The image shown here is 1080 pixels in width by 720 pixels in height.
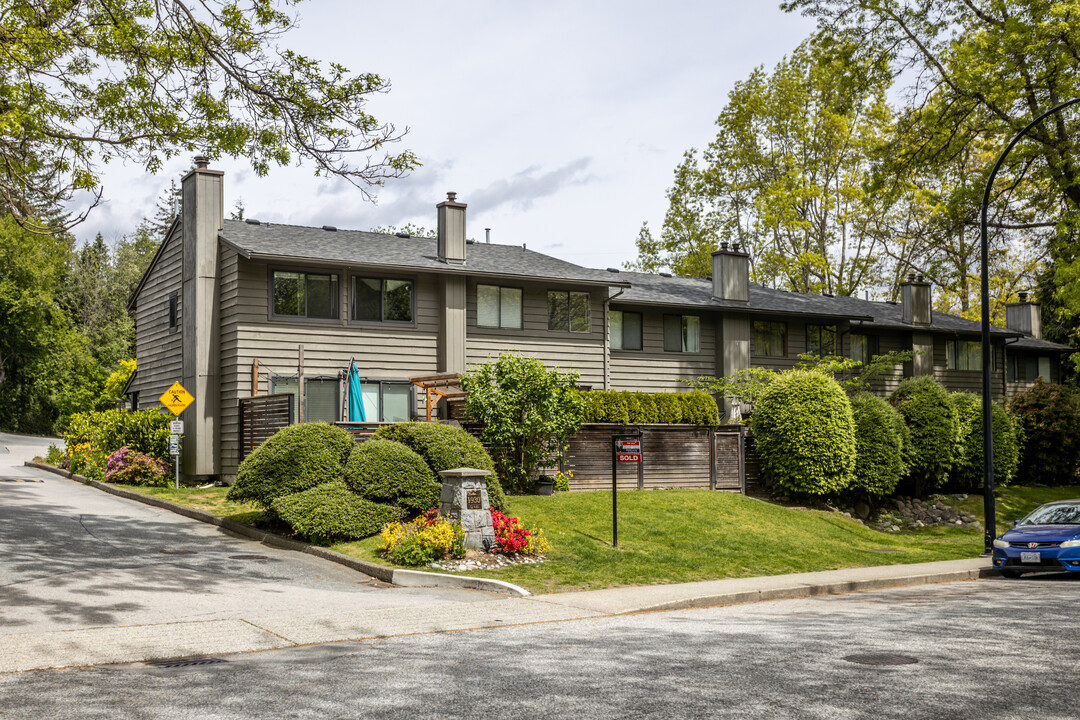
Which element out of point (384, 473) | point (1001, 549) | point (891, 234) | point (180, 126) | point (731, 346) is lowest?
point (1001, 549)

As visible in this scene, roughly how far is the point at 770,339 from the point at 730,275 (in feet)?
9.60

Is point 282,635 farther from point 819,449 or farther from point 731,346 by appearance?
point 731,346

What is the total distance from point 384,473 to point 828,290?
116 feet

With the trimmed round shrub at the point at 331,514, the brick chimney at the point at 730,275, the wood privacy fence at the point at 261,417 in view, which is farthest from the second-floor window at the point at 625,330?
the trimmed round shrub at the point at 331,514

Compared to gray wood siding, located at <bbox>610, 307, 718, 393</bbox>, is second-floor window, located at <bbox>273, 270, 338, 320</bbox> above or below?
above

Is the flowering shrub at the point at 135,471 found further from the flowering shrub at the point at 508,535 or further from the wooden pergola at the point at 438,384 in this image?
the flowering shrub at the point at 508,535

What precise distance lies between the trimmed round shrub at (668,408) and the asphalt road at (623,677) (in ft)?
48.0

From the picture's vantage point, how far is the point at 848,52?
28797 millimetres

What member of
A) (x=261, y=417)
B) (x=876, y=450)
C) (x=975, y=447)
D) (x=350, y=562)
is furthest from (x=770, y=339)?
(x=350, y=562)

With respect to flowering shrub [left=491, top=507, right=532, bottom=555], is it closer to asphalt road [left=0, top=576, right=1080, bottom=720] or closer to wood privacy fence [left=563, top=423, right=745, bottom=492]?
asphalt road [left=0, top=576, right=1080, bottom=720]

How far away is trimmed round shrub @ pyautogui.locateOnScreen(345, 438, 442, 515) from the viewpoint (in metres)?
16.4

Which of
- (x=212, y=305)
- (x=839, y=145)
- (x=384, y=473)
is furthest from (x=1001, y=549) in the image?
(x=839, y=145)

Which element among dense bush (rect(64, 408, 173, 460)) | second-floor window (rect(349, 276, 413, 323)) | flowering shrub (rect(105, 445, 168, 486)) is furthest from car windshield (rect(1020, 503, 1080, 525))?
dense bush (rect(64, 408, 173, 460))

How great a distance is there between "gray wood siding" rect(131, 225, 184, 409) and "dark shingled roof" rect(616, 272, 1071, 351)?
13401 mm
